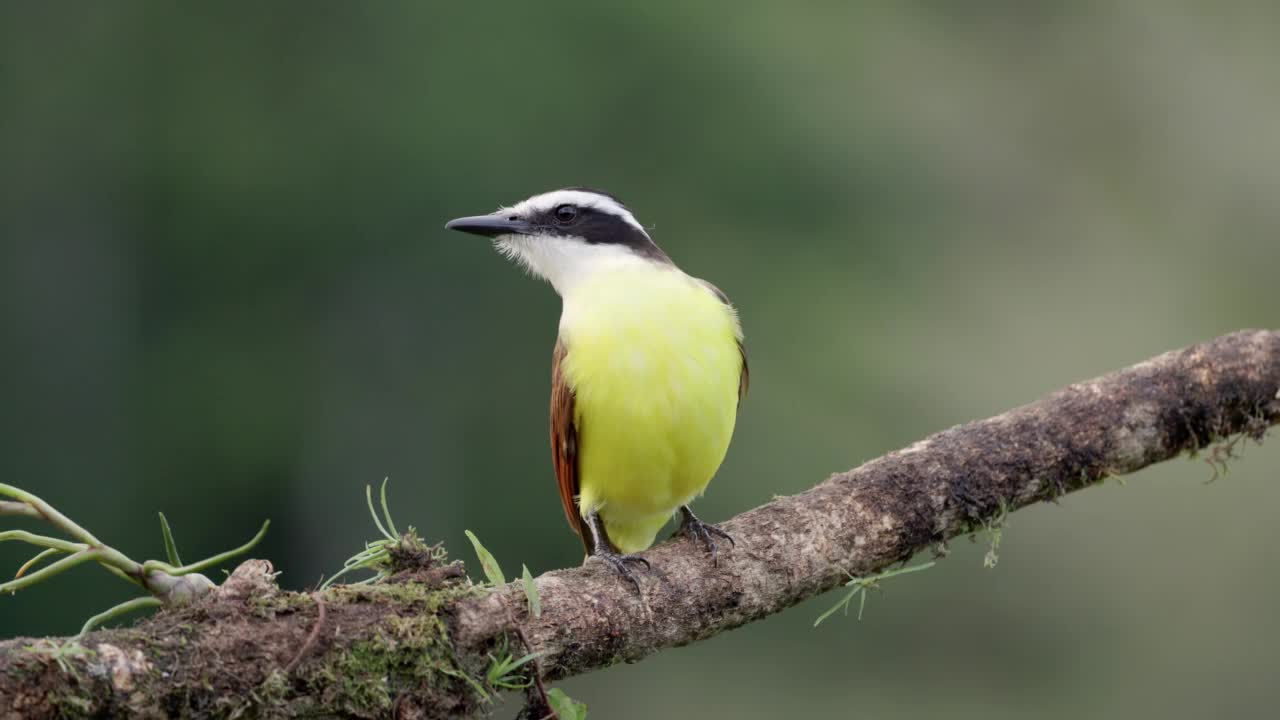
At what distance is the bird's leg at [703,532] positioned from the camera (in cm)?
403

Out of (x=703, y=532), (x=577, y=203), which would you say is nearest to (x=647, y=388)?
(x=703, y=532)

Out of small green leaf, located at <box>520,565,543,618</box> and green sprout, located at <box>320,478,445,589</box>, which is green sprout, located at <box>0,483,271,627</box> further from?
small green leaf, located at <box>520,565,543,618</box>

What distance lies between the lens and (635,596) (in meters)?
3.66

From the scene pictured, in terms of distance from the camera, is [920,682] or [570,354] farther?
[920,682]

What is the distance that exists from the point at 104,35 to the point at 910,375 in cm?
1030

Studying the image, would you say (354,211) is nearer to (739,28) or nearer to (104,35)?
(104,35)

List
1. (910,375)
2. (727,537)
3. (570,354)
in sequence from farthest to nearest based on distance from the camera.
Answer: (910,375) → (570,354) → (727,537)

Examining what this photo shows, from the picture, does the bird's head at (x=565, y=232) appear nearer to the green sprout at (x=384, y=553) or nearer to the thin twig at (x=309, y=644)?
the green sprout at (x=384, y=553)

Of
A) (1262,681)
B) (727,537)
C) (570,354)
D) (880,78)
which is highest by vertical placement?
(880,78)

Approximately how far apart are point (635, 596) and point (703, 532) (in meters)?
0.56

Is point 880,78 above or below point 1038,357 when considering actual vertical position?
above

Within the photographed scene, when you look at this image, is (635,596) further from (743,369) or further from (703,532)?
(743,369)

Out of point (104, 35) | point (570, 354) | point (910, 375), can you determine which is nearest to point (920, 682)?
point (910, 375)

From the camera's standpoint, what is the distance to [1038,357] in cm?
1438
